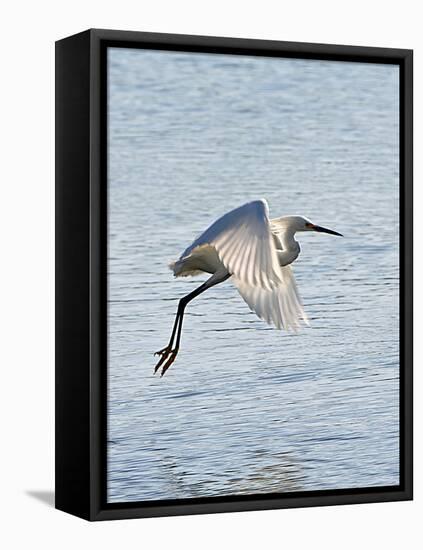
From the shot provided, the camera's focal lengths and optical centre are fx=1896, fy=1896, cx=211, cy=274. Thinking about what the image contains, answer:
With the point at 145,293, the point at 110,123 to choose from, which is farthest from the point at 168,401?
the point at 110,123

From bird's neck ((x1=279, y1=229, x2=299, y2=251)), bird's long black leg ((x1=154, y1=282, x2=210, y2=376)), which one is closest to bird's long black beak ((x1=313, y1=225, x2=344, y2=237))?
bird's neck ((x1=279, y1=229, x2=299, y2=251))

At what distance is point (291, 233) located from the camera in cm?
751

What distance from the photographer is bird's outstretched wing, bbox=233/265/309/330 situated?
7484 millimetres

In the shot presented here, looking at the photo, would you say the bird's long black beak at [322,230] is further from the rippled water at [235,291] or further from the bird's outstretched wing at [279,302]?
the bird's outstretched wing at [279,302]

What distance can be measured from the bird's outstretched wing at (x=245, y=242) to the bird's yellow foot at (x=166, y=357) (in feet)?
1.21

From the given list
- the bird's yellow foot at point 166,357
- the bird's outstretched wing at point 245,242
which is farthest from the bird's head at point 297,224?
the bird's yellow foot at point 166,357

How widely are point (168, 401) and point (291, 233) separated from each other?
2.75 ft

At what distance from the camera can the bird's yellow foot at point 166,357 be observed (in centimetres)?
728

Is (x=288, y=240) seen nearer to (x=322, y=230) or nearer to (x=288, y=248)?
(x=288, y=248)

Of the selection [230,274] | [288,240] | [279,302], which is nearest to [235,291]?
[230,274]

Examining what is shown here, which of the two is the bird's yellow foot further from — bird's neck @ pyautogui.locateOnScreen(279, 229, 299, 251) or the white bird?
bird's neck @ pyautogui.locateOnScreen(279, 229, 299, 251)

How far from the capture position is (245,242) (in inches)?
290

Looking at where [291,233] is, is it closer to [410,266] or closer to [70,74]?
[410,266]

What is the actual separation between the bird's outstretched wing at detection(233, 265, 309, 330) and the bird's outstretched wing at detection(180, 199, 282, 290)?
0.27 ft
